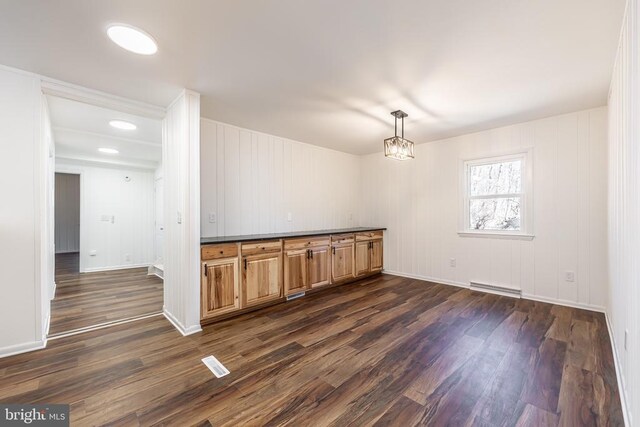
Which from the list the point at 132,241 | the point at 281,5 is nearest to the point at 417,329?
the point at 281,5

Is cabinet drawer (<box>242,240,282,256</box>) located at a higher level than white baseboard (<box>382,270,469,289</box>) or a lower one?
higher

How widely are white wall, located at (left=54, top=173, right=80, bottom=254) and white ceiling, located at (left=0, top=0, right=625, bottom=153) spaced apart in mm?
8126

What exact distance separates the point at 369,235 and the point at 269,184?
6.76ft

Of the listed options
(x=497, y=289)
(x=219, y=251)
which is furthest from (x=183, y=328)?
(x=497, y=289)

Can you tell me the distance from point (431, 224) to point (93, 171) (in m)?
6.86

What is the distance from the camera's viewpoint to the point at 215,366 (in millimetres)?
2090

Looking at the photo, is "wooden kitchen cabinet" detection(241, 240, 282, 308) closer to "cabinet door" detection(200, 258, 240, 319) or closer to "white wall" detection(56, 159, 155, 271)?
"cabinet door" detection(200, 258, 240, 319)

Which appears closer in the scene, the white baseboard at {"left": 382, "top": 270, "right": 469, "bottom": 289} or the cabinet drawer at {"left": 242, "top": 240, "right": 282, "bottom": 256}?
the cabinet drawer at {"left": 242, "top": 240, "right": 282, "bottom": 256}

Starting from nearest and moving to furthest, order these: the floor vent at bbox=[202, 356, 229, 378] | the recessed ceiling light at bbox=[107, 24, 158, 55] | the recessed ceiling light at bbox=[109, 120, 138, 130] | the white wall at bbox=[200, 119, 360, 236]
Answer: the recessed ceiling light at bbox=[107, 24, 158, 55], the floor vent at bbox=[202, 356, 229, 378], the recessed ceiling light at bbox=[109, 120, 138, 130], the white wall at bbox=[200, 119, 360, 236]

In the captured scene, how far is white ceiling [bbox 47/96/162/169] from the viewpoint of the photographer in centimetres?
319

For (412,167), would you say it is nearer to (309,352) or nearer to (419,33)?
(419,33)

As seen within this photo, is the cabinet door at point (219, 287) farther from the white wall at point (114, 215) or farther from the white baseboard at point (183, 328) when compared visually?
the white wall at point (114, 215)

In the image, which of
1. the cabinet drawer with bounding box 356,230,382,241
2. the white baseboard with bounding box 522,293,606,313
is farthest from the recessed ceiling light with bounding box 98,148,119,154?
the white baseboard with bounding box 522,293,606,313

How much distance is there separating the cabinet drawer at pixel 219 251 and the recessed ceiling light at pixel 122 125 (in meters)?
2.22
